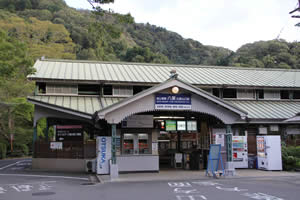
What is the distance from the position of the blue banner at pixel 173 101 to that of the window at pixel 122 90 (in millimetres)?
6670

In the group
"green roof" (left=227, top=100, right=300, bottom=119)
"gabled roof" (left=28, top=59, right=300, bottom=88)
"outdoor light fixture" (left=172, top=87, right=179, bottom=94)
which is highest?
"gabled roof" (left=28, top=59, right=300, bottom=88)

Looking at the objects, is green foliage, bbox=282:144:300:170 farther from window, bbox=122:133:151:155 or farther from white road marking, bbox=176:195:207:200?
white road marking, bbox=176:195:207:200

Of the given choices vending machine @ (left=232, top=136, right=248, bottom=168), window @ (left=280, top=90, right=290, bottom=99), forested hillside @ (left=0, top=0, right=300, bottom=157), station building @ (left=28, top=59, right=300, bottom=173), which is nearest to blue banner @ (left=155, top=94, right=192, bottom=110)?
station building @ (left=28, top=59, right=300, bottom=173)

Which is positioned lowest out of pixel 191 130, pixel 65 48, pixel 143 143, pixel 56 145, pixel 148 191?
pixel 148 191

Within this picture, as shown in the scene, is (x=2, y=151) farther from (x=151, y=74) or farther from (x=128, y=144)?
(x=128, y=144)

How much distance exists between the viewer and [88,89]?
22141 millimetres

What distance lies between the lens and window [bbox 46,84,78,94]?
21420 mm

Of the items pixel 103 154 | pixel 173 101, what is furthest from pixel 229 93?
pixel 103 154

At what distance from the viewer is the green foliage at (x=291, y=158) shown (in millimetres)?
18550

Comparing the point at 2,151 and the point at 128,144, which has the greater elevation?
the point at 128,144

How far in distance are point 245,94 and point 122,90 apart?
32.0ft

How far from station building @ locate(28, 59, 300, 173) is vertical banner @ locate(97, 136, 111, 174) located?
2.17 ft

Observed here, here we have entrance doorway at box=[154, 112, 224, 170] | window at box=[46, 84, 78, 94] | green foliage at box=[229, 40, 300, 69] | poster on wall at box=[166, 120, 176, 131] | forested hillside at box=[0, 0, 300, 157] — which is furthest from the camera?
green foliage at box=[229, 40, 300, 69]

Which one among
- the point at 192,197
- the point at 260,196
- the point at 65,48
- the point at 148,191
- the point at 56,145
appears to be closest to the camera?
the point at 192,197
